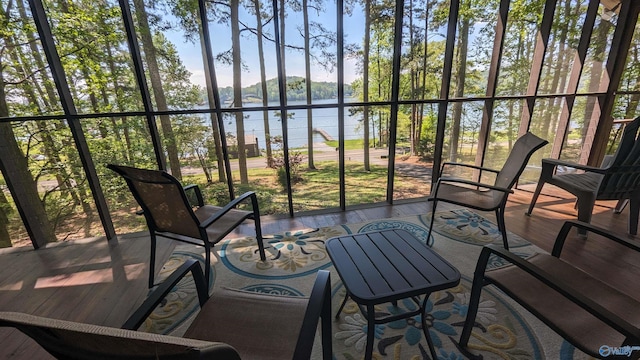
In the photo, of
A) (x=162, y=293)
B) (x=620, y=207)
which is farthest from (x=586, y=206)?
(x=162, y=293)

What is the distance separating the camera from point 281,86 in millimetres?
2639

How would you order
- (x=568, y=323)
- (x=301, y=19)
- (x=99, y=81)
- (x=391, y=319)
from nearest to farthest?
(x=568, y=323) < (x=391, y=319) < (x=99, y=81) < (x=301, y=19)

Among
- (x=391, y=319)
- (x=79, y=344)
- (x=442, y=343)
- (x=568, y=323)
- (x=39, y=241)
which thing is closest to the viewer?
(x=79, y=344)

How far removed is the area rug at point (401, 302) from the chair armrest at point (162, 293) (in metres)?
0.64

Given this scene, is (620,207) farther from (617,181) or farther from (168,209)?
(168,209)

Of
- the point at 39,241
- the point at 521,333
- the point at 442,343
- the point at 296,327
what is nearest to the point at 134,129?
the point at 39,241

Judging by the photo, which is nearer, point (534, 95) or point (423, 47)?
point (534, 95)

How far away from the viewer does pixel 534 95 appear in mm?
3250

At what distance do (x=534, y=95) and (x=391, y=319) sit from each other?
355 cm

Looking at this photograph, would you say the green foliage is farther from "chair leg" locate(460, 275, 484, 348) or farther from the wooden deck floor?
"chair leg" locate(460, 275, 484, 348)

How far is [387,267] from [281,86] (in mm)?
2054

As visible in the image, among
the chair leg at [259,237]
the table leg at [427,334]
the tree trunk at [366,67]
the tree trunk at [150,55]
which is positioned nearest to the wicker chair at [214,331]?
the table leg at [427,334]

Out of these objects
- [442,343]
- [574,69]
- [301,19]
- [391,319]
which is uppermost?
[301,19]

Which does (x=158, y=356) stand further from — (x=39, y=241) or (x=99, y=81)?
(x=99, y=81)
